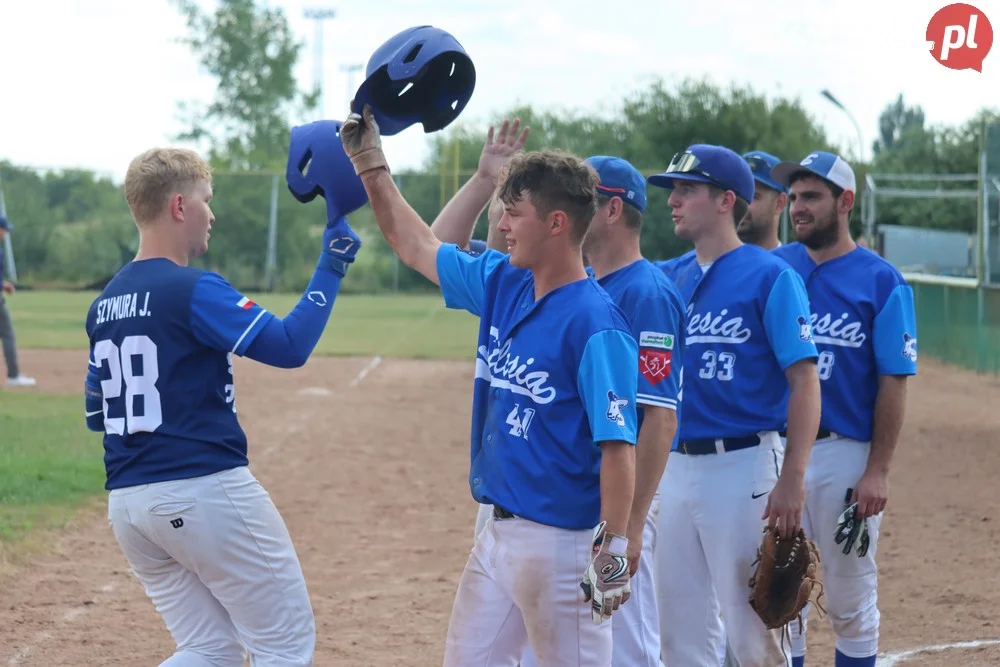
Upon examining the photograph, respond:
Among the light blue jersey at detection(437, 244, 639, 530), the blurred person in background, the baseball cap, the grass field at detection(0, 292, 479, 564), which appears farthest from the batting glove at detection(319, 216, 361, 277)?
the blurred person in background

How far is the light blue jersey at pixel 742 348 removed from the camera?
13.7ft

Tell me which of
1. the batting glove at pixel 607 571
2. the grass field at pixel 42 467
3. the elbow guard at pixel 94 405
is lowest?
the grass field at pixel 42 467

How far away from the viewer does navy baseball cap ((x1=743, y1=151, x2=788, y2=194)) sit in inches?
202

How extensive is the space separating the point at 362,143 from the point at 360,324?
22938 mm

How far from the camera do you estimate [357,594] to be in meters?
6.41

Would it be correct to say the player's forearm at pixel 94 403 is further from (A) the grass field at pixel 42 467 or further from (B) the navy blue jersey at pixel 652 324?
(A) the grass field at pixel 42 467

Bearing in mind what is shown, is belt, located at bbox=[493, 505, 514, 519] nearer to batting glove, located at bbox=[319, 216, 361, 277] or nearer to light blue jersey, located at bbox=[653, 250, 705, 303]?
batting glove, located at bbox=[319, 216, 361, 277]

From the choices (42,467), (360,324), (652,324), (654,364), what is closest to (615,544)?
(654,364)

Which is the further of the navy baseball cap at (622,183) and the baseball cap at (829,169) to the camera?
the baseball cap at (829,169)

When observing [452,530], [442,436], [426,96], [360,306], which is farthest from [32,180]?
[426,96]

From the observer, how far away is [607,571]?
3.00 metres

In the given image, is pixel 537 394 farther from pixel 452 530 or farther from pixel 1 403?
pixel 1 403

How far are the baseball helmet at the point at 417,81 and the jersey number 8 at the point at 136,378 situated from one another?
96 cm

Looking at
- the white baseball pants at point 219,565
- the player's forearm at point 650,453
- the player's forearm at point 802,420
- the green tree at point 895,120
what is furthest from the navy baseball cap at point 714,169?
the green tree at point 895,120
